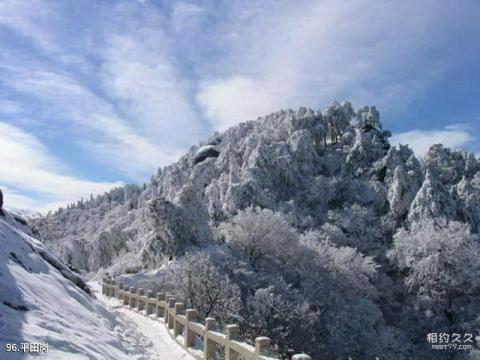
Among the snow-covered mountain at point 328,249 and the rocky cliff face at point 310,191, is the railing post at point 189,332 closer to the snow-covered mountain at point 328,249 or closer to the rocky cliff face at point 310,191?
the snow-covered mountain at point 328,249

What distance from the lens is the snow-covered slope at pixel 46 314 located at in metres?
6.04

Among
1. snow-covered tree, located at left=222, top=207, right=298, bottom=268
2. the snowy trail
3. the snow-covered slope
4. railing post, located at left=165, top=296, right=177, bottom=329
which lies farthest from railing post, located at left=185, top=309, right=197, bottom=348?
snow-covered tree, located at left=222, top=207, right=298, bottom=268

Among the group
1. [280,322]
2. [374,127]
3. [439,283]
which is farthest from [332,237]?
[374,127]

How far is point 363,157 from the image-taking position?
72938 millimetres

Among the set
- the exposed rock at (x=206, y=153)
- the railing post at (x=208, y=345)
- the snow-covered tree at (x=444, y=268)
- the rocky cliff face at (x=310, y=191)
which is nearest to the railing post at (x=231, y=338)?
the railing post at (x=208, y=345)

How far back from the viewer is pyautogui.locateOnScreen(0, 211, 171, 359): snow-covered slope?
6.04m

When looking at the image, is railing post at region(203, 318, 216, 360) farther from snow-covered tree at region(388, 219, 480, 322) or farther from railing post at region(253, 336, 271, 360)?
snow-covered tree at region(388, 219, 480, 322)

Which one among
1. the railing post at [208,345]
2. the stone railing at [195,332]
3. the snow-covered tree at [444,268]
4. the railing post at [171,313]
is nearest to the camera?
the stone railing at [195,332]

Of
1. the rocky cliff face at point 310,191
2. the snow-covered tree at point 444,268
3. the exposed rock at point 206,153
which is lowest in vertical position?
the snow-covered tree at point 444,268

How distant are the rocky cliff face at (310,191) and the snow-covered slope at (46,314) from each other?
2501 cm

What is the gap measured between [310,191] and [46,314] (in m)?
61.9

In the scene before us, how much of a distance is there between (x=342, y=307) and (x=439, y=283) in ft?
38.1

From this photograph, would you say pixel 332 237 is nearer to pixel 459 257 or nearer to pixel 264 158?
pixel 459 257

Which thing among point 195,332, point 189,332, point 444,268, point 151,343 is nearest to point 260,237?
point 444,268
